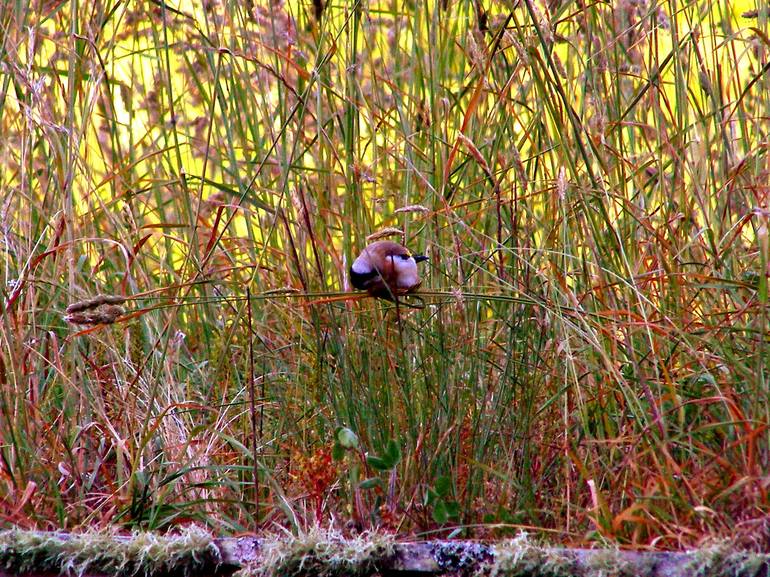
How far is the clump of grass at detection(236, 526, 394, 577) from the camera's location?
1.41m

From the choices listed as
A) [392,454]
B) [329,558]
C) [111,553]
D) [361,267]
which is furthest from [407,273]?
[111,553]

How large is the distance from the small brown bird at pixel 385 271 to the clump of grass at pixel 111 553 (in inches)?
22.6

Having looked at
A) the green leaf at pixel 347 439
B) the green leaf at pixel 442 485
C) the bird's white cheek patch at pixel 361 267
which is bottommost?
the green leaf at pixel 442 485

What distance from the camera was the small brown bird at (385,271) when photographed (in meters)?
1.83

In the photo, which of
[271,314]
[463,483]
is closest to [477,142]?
[271,314]

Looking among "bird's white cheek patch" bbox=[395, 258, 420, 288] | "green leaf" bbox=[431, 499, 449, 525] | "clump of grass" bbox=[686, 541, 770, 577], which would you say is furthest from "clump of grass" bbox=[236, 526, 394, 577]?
"bird's white cheek patch" bbox=[395, 258, 420, 288]

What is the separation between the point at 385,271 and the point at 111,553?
703 mm

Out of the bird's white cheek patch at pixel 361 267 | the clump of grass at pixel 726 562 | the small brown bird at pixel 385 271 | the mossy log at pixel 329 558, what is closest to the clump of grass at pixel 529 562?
the mossy log at pixel 329 558

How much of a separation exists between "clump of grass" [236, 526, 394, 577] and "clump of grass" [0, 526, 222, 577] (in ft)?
0.28

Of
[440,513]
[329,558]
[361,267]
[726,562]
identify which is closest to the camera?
[726,562]

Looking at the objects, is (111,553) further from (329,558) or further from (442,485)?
(442,485)

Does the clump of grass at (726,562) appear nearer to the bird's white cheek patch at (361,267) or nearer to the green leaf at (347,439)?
the green leaf at (347,439)

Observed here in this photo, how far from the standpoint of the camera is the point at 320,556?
1434 mm

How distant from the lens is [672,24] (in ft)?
6.13
